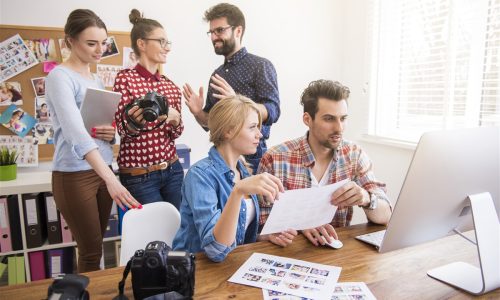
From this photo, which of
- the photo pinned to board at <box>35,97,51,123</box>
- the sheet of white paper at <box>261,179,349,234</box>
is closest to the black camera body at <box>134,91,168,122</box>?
the sheet of white paper at <box>261,179,349,234</box>

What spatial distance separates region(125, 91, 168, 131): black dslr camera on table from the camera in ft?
5.33

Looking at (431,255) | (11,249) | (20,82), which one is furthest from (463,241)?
(20,82)

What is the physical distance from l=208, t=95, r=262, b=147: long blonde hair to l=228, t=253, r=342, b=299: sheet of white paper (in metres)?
0.47

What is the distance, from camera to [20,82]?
2.40 m

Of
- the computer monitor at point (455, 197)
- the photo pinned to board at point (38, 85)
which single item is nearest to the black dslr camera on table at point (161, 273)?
the computer monitor at point (455, 197)

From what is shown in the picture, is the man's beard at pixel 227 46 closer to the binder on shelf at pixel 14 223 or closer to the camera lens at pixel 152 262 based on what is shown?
the camera lens at pixel 152 262

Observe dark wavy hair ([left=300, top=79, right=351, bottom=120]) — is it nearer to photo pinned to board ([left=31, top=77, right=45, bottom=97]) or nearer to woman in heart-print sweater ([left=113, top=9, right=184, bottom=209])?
woman in heart-print sweater ([left=113, top=9, right=184, bottom=209])

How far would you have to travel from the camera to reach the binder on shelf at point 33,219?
222 centimetres

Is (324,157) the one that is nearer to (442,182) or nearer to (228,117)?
(228,117)

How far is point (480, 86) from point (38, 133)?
2.90m

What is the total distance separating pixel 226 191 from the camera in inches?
51.1

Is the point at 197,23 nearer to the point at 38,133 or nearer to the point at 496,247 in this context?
the point at 38,133

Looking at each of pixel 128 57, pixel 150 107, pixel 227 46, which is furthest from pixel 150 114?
pixel 128 57

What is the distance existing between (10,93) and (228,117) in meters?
1.83
